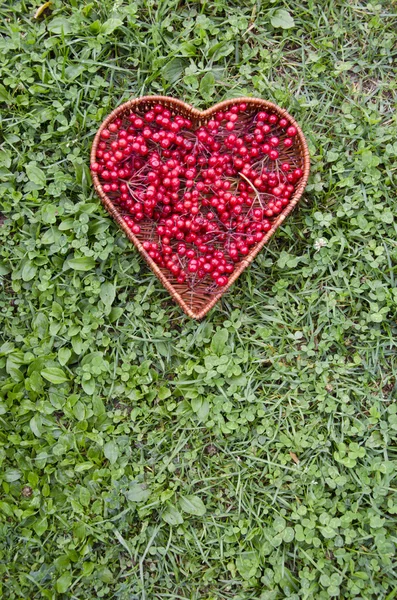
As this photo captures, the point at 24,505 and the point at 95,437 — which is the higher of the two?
the point at 95,437

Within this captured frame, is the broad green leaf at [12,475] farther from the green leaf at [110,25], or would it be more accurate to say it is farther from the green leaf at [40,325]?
the green leaf at [110,25]

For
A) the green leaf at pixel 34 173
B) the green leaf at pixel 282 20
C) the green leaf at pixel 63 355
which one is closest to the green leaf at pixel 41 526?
the green leaf at pixel 63 355

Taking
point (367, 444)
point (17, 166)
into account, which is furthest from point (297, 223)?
point (17, 166)

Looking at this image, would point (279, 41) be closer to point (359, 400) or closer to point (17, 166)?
point (17, 166)

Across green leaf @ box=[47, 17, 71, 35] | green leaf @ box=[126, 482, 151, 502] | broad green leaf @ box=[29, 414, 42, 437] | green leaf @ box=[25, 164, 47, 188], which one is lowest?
green leaf @ box=[126, 482, 151, 502]

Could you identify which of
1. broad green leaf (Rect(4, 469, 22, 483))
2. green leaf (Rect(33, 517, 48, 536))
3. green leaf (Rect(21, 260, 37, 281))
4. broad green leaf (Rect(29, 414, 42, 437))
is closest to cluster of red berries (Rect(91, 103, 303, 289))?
green leaf (Rect(21, 260, 37, 281))

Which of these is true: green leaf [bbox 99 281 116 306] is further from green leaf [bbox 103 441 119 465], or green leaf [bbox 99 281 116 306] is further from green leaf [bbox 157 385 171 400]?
green leaf [bbox 103 441 119 465]

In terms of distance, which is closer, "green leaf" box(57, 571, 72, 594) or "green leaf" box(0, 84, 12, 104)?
"green leaf" box(57, 571, 72, 594)
